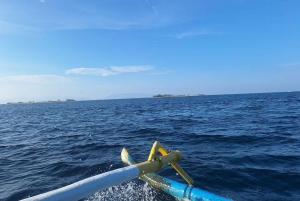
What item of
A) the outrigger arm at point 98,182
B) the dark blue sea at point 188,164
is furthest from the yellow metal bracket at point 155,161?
the dark blue sea at point 188,164

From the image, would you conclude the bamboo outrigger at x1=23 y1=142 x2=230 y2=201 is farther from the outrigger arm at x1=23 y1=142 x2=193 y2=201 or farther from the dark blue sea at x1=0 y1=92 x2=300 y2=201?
the dark blue sea at x1=0 y1=92 x2=300 y2=201

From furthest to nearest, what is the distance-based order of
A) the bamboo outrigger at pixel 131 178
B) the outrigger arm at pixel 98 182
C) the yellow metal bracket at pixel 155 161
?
the yellow metal bracket at pixel 155 161, the bamboo outrigger at pixel 131 178, the outrigger arm at pixel 98 182

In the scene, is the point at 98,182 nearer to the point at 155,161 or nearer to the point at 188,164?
Result: the point at 155,161

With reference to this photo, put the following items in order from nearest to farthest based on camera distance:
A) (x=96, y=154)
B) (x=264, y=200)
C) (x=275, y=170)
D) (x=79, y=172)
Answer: (x=264, y=200) < (x=275, y=170) < (x=79, y=172) < (x=96, y=154)

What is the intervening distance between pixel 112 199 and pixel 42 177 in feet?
11.7

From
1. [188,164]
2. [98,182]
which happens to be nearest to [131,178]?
[98,182]

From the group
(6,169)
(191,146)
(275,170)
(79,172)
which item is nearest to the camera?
(275,170)

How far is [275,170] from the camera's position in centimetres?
730

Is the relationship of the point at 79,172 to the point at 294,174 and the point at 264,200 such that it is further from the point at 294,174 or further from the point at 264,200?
the point at 294,174

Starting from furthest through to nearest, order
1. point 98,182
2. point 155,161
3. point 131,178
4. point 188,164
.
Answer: point 188,164
point 155,161
point 131,178
point 98,182

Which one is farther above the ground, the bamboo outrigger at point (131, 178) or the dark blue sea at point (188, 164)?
the bamboo outrigger at point (131, 178)

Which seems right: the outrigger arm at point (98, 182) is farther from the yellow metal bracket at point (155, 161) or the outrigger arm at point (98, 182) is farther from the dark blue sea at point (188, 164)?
the dark blue sea at point (188, 164)

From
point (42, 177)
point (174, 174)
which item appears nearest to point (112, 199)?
point (174, 174)

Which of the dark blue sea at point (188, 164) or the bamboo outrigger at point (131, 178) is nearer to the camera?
the bamboo outrigger at point (131, 178)
